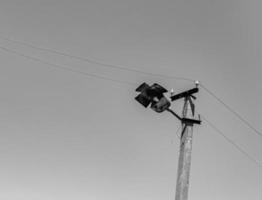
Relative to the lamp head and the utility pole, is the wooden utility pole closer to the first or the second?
the utility pole

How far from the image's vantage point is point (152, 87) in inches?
234

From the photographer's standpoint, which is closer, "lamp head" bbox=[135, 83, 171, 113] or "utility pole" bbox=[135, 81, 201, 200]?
"utility pole" bbox=[135, 81, 201, 200]

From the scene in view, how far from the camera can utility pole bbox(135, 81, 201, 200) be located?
544 cm

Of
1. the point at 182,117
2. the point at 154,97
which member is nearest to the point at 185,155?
the point at 182,117

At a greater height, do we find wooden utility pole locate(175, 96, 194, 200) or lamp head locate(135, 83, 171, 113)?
lamp head locate(135, 83, 171, 113)

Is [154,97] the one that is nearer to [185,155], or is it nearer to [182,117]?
[182,117]

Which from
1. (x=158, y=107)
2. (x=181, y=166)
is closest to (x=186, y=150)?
(x=181, y=166)

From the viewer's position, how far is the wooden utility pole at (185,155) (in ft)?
17.7

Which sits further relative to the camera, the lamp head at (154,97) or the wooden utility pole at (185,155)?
the lamp head at (154,97)

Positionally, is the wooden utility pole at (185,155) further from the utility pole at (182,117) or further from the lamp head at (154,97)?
the lamp head at (154,97)

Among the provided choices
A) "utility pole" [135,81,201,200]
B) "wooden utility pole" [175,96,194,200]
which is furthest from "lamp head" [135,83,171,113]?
"wooden utility pole" [175,96,194,200]

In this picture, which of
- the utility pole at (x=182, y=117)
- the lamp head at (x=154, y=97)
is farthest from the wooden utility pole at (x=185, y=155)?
the lamp head at (x=154, y=97)

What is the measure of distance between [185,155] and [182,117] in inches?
19.9

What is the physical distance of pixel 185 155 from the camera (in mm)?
5582
